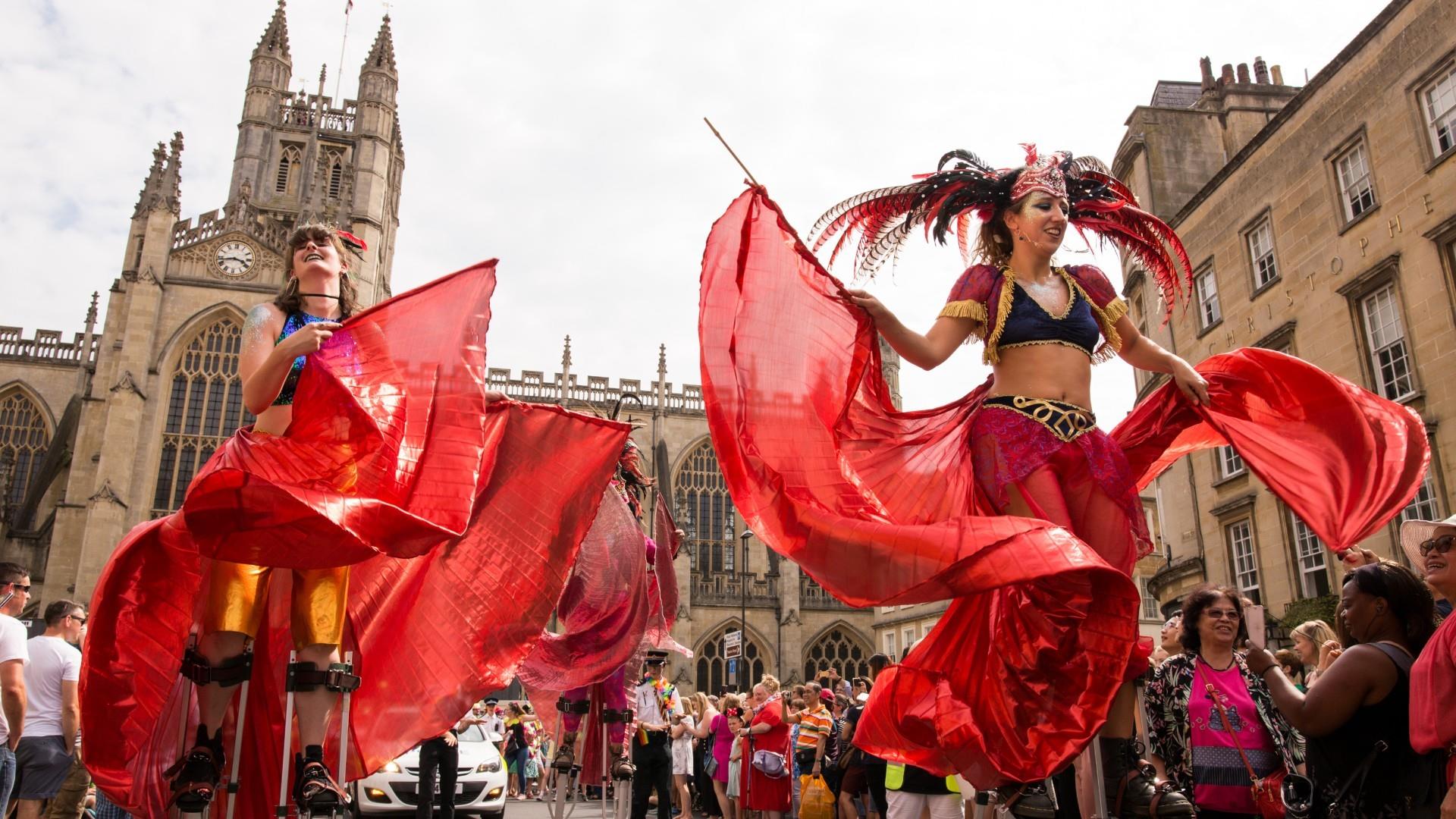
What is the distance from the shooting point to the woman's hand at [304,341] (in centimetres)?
356

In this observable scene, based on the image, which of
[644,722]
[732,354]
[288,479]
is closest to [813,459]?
[732,354]

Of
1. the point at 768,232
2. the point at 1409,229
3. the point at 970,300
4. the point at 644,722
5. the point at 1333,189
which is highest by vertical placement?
the point at 1333,189

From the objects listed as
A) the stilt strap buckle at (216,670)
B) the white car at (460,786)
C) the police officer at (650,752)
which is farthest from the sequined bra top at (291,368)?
the white car at (460,786)

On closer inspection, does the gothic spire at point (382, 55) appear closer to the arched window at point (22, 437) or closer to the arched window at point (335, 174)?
the arched window at point (335, 174)

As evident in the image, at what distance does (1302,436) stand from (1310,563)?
1533cm

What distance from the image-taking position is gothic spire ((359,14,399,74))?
4753cm

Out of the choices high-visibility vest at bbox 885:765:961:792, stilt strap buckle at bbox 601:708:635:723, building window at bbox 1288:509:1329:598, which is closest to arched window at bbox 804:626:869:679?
building window at bbox 1288:509:1329:598

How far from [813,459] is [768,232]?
1.00 meters

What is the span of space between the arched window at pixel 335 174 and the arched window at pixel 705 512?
21.0 metres

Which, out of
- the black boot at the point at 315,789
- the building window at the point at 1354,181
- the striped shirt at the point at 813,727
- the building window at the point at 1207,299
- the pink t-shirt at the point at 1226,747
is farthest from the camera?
the building window at the point at 1207,299

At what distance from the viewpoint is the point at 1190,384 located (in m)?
4.14

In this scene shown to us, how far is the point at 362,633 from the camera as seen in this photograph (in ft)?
14.6

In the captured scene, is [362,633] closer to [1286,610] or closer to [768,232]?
[768,232]

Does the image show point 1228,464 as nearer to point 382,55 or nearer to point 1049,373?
point 1049,373
